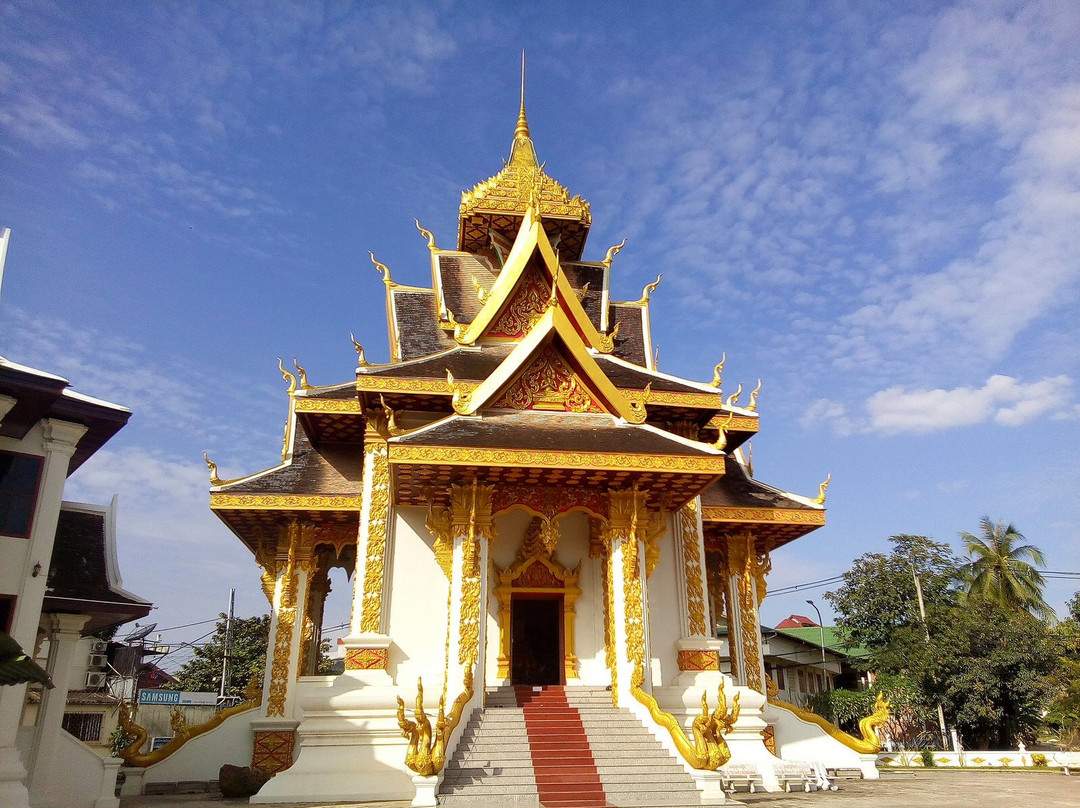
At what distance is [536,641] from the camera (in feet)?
38.9

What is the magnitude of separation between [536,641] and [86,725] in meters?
18.6

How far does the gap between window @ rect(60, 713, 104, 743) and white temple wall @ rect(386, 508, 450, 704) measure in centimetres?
1793

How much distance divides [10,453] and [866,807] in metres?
9.19

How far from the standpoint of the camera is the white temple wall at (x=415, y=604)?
10.6 m

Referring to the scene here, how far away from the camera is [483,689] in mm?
9367

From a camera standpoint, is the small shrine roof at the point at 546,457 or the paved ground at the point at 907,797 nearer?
the paved ground at the point at 907,797

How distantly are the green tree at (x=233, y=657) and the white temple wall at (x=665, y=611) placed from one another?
22531 millimetres

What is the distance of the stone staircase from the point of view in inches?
306

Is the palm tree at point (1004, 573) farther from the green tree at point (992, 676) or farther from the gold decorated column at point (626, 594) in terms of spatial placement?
the gold decorated column at point (626, 594)

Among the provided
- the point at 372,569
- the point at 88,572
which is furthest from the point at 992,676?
the point at 88,572

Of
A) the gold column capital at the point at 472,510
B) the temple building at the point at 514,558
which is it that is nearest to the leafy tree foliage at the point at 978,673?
the temple building at the point at 514,558

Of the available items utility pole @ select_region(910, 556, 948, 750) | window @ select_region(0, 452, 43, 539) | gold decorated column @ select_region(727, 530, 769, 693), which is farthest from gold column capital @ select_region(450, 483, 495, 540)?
utility pole @ select_region(910, 556, 948, 750)

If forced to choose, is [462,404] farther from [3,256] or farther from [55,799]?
[55,799]

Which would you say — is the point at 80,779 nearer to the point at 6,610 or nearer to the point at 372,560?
the point at 6,610
